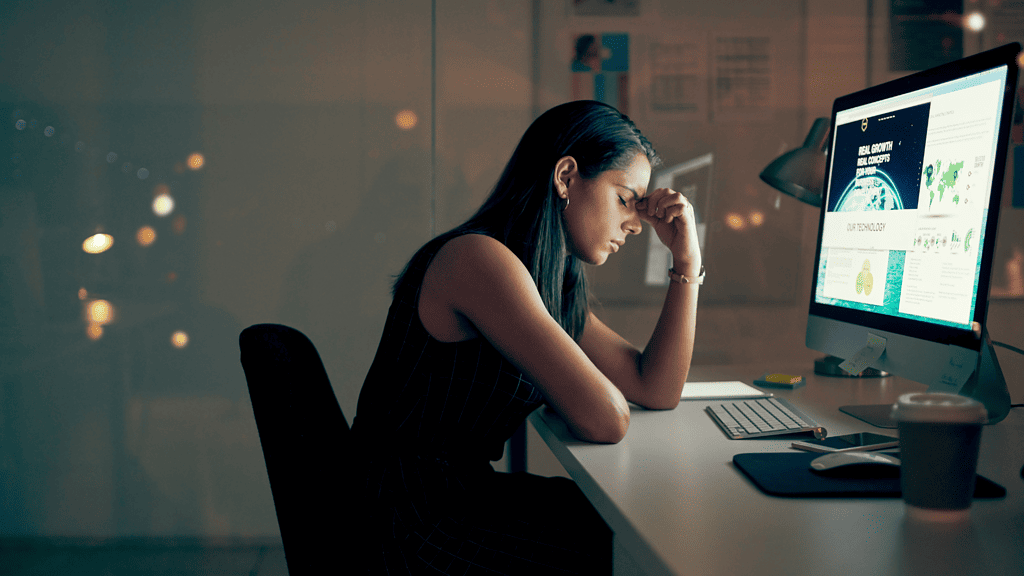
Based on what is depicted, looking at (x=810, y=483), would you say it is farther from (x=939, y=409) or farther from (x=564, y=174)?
(x=564, y=174)

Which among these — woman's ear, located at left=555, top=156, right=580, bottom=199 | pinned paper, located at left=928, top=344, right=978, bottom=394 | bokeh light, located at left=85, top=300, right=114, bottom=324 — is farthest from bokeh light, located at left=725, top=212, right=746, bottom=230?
bokeh light, located at left=85, top=300, right=114, bottom=324

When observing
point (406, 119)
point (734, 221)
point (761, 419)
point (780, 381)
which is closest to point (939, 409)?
point (761, 419)

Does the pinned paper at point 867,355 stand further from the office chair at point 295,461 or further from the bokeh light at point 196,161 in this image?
the bokeh light at point 196,161

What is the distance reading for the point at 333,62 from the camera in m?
2.18

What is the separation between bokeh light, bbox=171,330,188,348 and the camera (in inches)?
87.1

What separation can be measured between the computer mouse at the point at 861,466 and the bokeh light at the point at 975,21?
2131 millimetres

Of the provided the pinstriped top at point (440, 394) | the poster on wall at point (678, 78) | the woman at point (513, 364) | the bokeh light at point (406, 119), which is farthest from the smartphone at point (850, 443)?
the bokeh light at point (406, 119)

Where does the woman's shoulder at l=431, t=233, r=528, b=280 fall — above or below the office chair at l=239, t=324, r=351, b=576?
above

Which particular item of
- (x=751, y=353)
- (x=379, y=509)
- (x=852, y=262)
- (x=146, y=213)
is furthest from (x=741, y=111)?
(x=146, y=213)

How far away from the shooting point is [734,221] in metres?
2.28

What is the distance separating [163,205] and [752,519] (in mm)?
2087

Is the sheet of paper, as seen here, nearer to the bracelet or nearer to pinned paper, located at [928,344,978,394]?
the bracelet

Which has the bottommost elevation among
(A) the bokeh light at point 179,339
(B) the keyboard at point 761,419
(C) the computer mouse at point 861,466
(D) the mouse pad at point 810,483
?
(A) the bokeh light at point 179,339

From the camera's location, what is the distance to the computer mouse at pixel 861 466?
749mm
